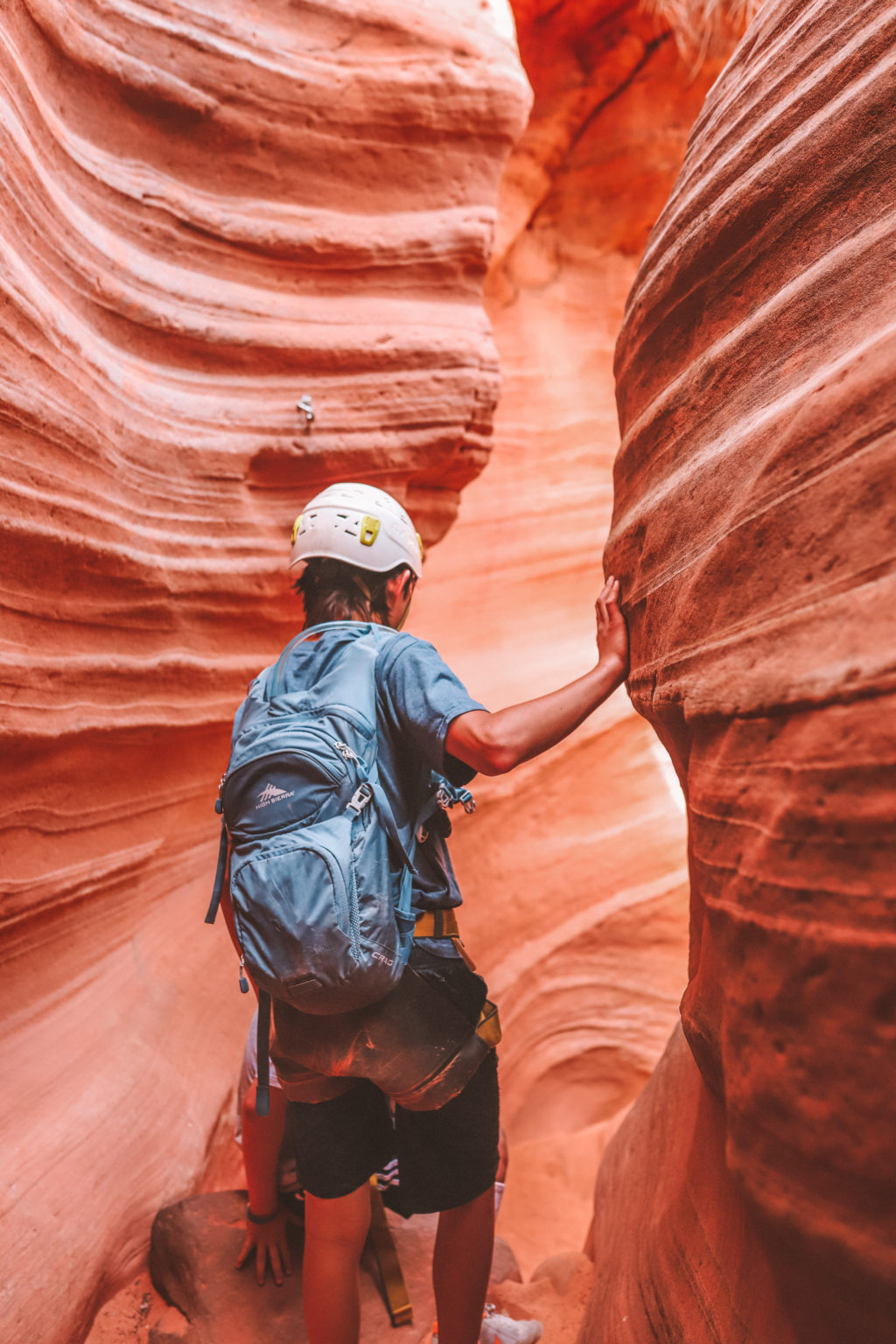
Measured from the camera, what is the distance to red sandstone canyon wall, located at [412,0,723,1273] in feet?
15.0

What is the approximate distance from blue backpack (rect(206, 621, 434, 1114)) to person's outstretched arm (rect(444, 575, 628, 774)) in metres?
0.19

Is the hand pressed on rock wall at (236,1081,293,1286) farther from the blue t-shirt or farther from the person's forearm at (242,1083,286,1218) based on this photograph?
the blue t-shirt

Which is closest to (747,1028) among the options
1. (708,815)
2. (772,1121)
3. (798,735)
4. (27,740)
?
(772,1121)

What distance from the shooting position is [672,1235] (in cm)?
187

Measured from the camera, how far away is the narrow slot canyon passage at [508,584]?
3.74 feet

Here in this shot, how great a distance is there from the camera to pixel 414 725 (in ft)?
5.65

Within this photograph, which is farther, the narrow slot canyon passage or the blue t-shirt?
the blue t-shirt

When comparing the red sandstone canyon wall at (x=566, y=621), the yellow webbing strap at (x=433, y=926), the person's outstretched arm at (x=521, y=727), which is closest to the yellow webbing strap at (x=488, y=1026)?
the yellow webbing strap at (x=433, y=926)

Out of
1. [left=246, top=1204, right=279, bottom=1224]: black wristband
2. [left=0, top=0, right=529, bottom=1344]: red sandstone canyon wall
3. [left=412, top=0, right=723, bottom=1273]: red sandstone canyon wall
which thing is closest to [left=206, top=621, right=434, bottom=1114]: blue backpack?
[left=246, top=1204, right=279, bottom=1224]: black wristband

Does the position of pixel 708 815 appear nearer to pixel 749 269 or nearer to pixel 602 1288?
pixel 749 269

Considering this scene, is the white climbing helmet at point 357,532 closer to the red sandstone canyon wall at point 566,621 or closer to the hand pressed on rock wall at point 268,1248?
the hand pressed on rock wall at point 268,1248

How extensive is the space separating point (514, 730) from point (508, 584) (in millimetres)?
3483

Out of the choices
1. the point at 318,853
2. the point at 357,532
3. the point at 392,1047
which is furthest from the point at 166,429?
the point at 392,1047

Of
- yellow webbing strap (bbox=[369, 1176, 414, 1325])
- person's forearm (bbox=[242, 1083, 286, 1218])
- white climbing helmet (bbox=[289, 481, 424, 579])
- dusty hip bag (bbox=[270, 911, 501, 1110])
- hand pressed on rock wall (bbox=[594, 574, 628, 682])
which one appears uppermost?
white climbing helmet (bbox=[289, 481, 424, 579])
